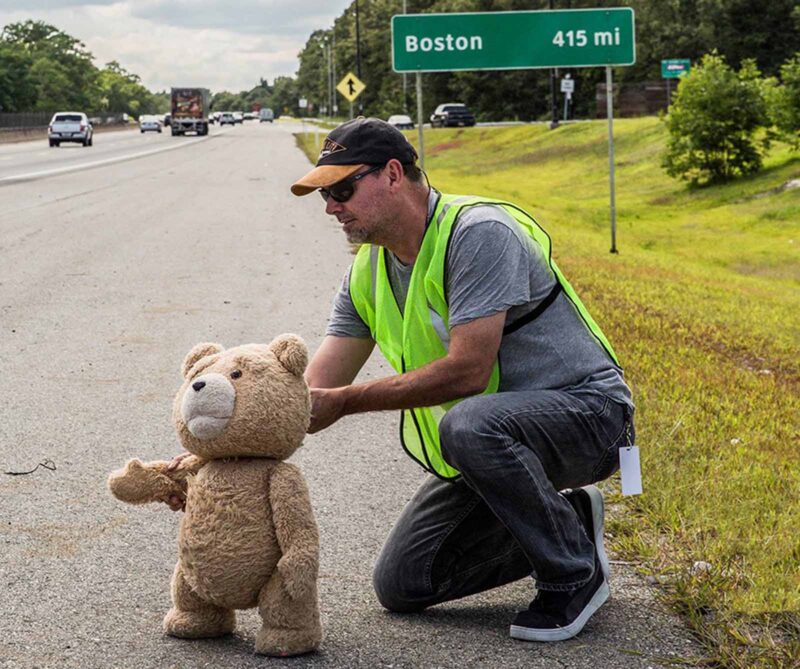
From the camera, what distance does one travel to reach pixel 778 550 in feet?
14.2

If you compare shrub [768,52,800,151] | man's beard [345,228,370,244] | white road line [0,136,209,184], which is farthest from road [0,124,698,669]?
white road line [0,136,209,184]

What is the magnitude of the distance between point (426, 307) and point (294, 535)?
2.74 ft

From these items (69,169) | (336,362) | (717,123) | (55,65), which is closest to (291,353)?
(336,362)

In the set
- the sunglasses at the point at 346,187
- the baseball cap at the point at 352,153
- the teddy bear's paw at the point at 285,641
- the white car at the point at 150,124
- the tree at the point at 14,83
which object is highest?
the tree at the point at 14,83

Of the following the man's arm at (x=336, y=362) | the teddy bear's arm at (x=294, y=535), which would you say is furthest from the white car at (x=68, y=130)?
the teddy bear's arm at (x=294, y=535)

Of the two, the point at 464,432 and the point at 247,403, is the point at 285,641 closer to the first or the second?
the point at 247,403

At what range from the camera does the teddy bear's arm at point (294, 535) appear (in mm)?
3496

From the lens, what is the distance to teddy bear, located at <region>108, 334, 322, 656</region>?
3514 millimetres

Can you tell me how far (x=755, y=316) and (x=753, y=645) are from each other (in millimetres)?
8897

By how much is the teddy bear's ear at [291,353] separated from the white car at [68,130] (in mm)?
56677

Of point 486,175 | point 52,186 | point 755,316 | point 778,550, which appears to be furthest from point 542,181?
point 778,550

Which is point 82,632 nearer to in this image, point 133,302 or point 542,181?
point 133,302

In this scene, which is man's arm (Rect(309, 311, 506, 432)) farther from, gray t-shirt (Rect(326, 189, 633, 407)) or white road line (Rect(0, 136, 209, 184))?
white road line (Rect(0, 136, 209, 184))

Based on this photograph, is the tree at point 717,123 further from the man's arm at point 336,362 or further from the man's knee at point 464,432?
the man's knee at point 464,432
